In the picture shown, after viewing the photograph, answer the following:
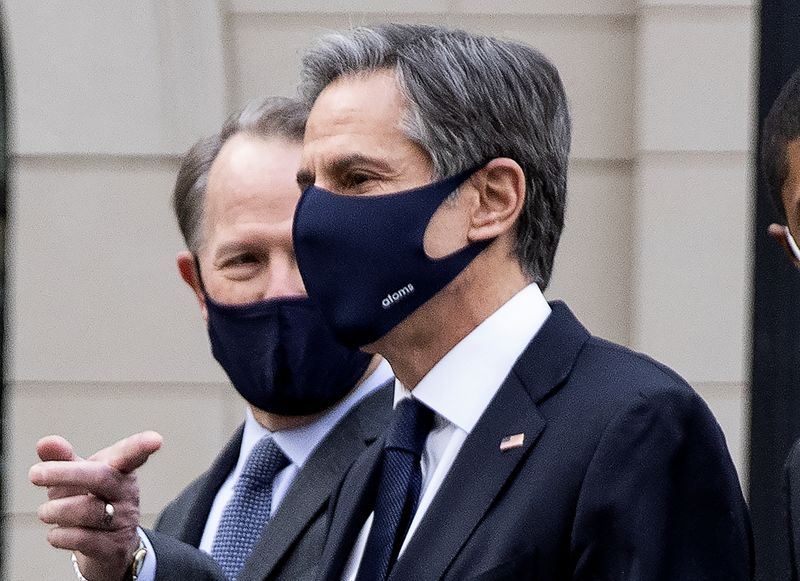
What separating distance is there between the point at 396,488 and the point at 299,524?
25.3 inches

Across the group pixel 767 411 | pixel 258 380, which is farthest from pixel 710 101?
pixel 258 380

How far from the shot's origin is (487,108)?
2.49m

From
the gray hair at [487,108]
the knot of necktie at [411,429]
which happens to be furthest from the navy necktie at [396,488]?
the gray hair at [487,108]

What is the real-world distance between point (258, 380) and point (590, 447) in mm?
1232

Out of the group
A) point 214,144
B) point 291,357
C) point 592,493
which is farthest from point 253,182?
point 592,493

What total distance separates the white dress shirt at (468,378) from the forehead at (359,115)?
33 centimetres

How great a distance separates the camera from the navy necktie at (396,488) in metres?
2.37

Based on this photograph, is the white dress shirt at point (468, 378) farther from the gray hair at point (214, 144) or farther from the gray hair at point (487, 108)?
the gray hair at point (214, 144)

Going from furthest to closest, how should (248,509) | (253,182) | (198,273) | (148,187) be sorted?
(148,187)
(198,273)
(253,182)
(248,509)

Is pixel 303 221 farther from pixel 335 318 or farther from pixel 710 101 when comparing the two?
pixel 710 101

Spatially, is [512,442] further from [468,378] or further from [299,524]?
[299,524]

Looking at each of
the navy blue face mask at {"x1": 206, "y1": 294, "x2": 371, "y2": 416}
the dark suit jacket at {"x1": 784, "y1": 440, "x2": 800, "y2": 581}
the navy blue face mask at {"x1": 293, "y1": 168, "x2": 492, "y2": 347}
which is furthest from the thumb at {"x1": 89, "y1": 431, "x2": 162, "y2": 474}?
the dark suit jacket at {"x1": 784, "y1": 440, "x2": 800, "y2": 581}

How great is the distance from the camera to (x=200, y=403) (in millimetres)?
5770

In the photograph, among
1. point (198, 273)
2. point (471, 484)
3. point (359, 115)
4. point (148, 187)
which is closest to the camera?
point (471, 484)
